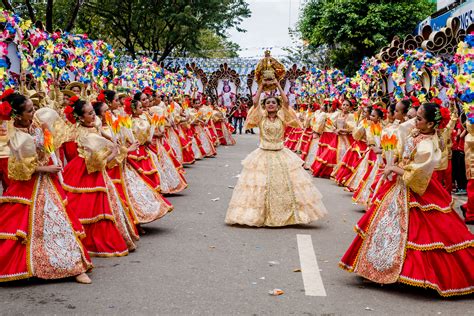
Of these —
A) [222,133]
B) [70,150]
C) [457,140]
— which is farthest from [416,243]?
[222,133]

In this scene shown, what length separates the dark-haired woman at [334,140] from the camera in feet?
45.6

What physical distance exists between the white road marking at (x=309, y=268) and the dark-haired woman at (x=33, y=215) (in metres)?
1.97

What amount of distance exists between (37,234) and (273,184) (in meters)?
3.63

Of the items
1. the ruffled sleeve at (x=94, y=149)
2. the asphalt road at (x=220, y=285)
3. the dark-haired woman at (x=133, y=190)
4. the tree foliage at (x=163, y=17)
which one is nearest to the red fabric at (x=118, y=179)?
the dark-haired woman at (x=133, y=190)

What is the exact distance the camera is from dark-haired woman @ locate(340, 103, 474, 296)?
516 centimetres

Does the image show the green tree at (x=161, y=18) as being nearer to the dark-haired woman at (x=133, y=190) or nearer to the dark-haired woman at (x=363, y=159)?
the dark-haired woman at (x=363, y=159)

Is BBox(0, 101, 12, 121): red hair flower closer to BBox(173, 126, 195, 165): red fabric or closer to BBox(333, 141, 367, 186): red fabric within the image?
BBox(333, 141, 367, 186): red fabric

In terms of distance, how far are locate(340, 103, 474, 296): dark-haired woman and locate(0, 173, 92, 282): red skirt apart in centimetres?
255

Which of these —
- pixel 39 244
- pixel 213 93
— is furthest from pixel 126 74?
pixel 213 93

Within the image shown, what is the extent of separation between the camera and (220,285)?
5.49 meters

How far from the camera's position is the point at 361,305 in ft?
16.5

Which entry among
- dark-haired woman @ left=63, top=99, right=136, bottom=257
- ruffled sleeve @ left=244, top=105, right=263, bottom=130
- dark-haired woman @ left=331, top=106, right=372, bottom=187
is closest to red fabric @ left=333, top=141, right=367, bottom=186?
dark-haired woman @ left=331, top=106, right=372, bottom=187

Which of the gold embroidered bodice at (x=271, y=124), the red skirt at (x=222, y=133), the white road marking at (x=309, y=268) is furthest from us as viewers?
the red skirt at (x=222, y=133)

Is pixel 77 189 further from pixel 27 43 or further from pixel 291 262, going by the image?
pixel 27 43
